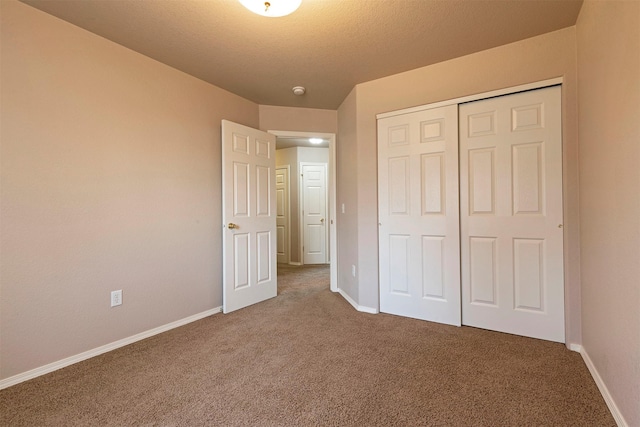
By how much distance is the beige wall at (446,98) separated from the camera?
79.9 inches

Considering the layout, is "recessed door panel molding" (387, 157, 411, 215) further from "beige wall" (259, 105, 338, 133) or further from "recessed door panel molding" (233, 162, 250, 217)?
"recessed door panel molding" (233, 162, 250, 217)

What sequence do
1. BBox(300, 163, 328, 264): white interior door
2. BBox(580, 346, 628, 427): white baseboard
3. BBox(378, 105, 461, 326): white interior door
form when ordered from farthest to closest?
BBox(300, 163, 328, 264): white interior door → BBox(378, 105, 461, 326): white interior door → BBox(580, 346, 628, 427): white baseboard

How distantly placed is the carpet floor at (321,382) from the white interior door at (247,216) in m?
0.66

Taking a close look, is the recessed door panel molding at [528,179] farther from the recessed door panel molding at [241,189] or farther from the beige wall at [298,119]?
the recessed door panel molding at [241,189]

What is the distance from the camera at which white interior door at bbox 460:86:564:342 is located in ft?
6.98

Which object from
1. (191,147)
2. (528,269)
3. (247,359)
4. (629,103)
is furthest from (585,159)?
(191,147)

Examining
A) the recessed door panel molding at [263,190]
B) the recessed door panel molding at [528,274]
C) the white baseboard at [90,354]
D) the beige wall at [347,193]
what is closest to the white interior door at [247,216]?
the recessed door panel molding at [263,190]

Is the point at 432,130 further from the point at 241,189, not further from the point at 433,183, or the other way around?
the point at 241,189

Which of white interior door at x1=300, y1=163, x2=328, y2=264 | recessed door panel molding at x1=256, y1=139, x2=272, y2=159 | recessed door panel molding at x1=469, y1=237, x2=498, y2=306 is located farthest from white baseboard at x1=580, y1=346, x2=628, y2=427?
white interior door at x1=300, y1=163, x2=328, y2=264

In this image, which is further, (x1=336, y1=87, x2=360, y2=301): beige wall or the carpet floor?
(x1=336, y1=87, x2=360, y2=301): beige wall

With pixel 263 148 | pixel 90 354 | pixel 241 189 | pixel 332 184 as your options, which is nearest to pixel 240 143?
pixel 263 148

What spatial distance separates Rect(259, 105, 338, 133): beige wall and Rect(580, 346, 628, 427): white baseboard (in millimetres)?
3054

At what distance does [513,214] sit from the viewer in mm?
2271

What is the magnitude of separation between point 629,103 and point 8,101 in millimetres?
3207
